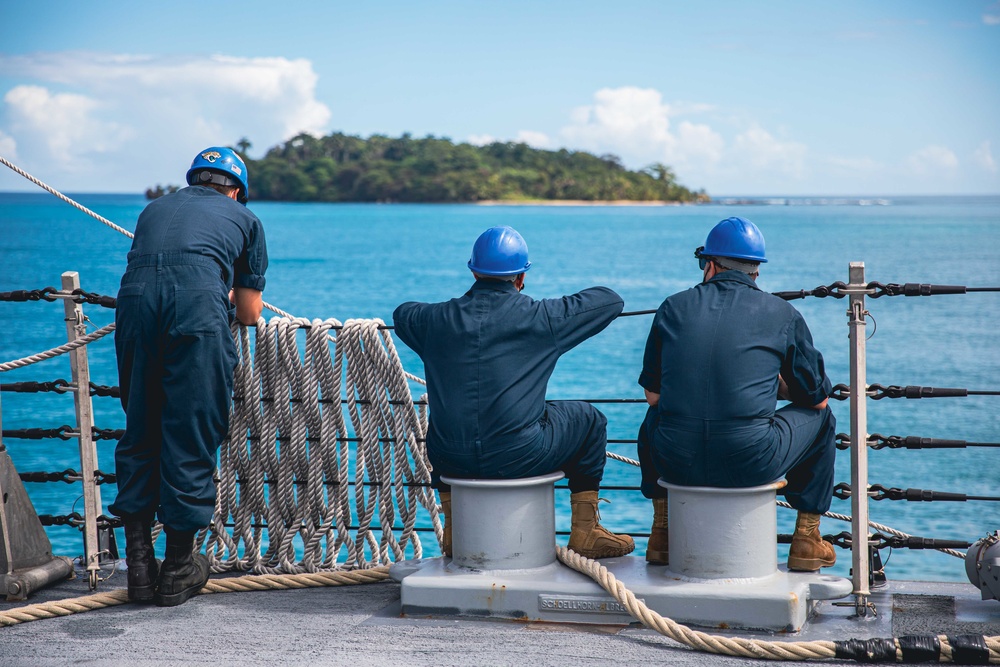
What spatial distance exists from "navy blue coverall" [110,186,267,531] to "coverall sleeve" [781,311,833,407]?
223cm

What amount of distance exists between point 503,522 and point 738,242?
141 centimetres

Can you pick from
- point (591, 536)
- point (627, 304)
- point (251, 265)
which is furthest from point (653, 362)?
point (627, 304)

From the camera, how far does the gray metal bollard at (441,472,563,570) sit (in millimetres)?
4102

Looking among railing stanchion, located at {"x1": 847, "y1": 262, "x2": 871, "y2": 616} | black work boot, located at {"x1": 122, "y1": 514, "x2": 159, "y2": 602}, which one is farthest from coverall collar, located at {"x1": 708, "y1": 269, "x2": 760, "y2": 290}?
black work boot, located at {"x1": 122, "y1": 514, "x2": 159, "y2": 602}

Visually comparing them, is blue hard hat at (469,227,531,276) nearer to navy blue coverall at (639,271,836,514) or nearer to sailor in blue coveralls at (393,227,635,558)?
sailor in blue coveralls at (393,227,635,558)

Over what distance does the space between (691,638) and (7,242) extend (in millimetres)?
101055

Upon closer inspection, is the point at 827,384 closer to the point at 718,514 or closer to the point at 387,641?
the point at 718,514

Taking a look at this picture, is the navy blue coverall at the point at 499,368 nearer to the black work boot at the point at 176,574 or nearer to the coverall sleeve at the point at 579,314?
the coverall sleeve at the point at 579,314

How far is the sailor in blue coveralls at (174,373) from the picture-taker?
13.7 feet

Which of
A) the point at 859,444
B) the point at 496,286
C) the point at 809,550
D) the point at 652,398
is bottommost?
the point at 809,550

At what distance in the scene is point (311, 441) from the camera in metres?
5.05

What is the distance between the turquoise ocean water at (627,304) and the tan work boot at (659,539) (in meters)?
4.04

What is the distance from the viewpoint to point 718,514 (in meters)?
3.87

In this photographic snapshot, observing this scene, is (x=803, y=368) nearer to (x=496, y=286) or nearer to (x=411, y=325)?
(x=496, y=286)
